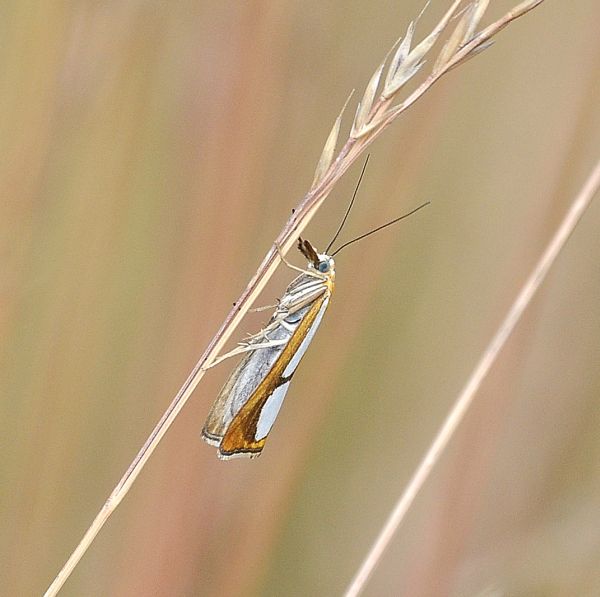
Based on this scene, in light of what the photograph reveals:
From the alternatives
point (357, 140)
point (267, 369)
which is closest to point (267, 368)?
point (267, 369)

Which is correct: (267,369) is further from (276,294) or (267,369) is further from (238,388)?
(276,294)

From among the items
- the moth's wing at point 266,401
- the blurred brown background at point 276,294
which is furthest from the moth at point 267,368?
the blurred brown background at point 276,294

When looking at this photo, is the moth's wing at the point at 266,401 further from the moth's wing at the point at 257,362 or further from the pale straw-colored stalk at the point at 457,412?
the pale straw-colored stalk at the point at 457,412

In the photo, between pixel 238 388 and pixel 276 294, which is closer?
pixel 238 388

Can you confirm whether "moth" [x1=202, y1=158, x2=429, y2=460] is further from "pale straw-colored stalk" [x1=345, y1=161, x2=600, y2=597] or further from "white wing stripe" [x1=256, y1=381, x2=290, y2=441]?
"pale straw-colored stalk" [x1=345, y1=161, x2=600, y2=597]

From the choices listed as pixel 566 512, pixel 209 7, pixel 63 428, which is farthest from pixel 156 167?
pixel 566 512

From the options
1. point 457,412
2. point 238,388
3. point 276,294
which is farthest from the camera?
point 276,294

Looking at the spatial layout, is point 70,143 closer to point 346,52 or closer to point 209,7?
point 209,7
